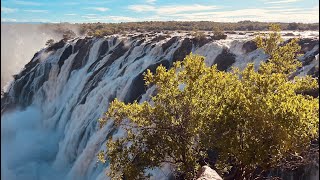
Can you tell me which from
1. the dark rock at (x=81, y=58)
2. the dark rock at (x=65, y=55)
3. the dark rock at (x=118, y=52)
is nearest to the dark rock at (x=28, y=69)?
the dark rock at (x=65, y=55)

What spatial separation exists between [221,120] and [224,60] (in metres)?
16.5

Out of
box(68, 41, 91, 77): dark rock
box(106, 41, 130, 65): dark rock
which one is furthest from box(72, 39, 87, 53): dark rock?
box(106, 41, 130, 65): dark rock

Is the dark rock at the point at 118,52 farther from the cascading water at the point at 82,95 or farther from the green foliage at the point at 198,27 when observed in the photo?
the green foliage at the point at 198,27

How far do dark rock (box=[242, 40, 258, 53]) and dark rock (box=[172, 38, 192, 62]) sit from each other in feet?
15.9

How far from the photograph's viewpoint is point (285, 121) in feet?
33.0

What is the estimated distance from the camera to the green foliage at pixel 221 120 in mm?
10344

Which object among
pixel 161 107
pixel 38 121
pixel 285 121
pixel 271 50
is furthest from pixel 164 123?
pixel 38 121

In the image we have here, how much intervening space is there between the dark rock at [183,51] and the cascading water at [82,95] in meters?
0.08

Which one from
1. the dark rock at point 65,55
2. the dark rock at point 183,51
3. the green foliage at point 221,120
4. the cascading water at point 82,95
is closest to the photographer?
the green foliage at point 221,120

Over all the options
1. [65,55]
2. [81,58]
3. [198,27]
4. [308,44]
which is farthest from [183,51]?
[198,27]

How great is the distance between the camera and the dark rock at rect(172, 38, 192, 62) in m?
31.2

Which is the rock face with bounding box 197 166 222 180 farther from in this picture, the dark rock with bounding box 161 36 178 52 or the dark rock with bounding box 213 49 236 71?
the dark rock with bounding box 161 36 178 52

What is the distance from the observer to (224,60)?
27.5 metres

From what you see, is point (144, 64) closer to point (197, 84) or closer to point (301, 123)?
point (197, 84)
